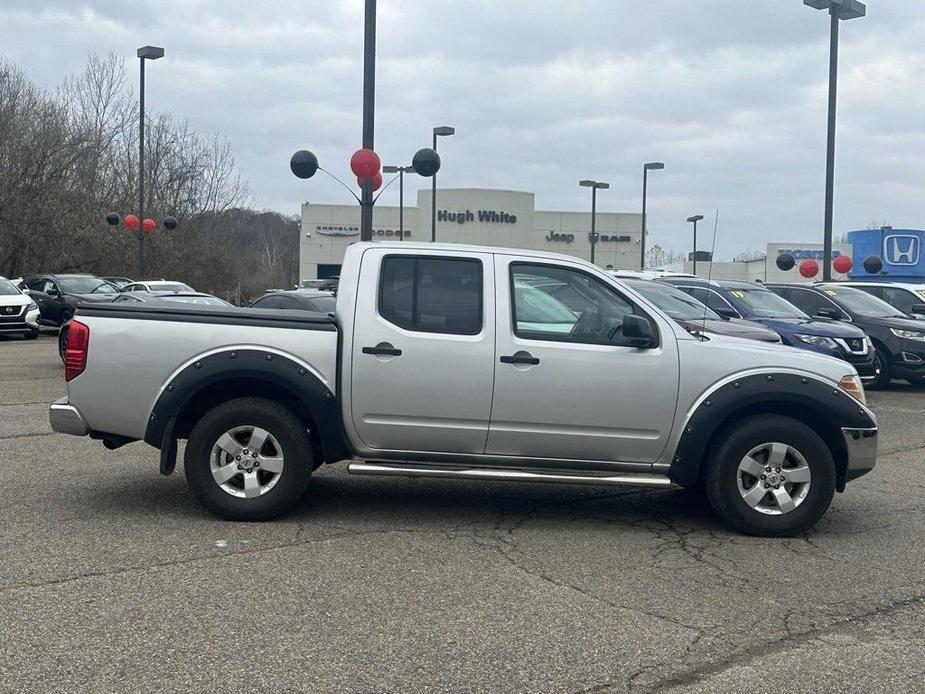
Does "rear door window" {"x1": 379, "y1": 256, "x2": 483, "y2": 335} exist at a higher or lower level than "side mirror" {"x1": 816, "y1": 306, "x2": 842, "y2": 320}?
higher

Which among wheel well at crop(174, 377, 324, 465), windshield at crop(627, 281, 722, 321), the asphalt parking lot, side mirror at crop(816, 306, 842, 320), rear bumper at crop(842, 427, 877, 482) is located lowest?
the asphalt parking lot

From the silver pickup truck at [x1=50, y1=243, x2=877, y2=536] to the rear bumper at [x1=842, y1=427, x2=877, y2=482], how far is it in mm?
16

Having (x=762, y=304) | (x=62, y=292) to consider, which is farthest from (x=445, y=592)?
(x=62, y=292)

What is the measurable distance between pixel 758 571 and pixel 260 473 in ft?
10.1

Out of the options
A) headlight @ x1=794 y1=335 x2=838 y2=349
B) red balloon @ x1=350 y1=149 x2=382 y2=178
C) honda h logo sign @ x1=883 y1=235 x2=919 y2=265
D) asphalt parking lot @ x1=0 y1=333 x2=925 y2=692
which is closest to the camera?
asphalt parking lot @ x1=0 y1=333 x2=925 y2=692

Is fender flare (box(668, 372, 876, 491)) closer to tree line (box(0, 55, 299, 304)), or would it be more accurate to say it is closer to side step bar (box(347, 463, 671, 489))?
side step bar (box(347, 463, 671, 489))

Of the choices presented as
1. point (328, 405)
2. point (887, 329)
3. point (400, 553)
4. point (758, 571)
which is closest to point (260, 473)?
point (328, 405)

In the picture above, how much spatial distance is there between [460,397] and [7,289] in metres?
22.7

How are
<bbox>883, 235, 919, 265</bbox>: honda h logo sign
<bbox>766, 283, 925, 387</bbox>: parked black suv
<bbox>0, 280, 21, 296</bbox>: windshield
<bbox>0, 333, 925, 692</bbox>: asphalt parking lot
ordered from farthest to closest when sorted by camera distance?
<bbox>883, 235, 919, 265</bbox>: honda h logo sign → <bbox>0, 280, 21, 296</bbox>: windshield → <bbox>766, 283, 925, 387</bbox>: parked black suv → <bbox>0, 333, 925, 692</bbox>: asphalt parking lot

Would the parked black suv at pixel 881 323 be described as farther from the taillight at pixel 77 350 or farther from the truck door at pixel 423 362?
the taillight at pixel 77 350

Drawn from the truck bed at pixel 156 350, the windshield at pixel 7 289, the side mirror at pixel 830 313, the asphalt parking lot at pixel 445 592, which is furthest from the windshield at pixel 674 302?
the windshield at pixel 7 289

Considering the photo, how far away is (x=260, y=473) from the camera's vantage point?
6.75m

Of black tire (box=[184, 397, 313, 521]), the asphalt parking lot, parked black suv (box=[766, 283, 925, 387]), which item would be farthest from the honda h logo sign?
black tire (box=[184, 397, 313, 521])

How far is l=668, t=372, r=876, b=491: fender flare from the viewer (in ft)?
22.1
